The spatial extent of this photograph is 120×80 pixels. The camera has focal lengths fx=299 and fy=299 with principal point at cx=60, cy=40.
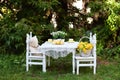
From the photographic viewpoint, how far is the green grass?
6.25m

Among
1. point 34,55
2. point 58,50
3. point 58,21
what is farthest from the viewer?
point 58,21

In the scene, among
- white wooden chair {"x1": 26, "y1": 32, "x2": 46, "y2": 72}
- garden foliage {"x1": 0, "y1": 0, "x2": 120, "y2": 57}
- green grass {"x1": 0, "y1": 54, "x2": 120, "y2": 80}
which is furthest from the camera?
garden foliage {"x1": 0, "y1": 0, "x2": 120, "y2": 57}

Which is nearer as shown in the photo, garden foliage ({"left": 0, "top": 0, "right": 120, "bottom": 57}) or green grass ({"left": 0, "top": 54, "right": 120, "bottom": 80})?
green grass ({"left": 0, "top": 54, "right": 120, "bottom": 80})

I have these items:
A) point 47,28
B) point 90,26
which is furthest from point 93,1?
point 47,28

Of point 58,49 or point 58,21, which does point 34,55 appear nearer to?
point 58,49

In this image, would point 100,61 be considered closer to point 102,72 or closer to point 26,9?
point 102,72

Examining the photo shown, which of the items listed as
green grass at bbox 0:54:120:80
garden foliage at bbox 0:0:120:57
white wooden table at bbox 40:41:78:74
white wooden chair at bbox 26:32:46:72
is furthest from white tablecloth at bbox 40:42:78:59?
garden foliage at bbox 0:0:120:57

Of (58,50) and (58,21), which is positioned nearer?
(58,50)

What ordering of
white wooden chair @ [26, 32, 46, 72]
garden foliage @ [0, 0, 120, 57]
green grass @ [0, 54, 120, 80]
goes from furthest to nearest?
garden foliage @ [0, 0, 120, 57] < white wooden chair @ [26, 32, 46, 72] < green grass @ [0, 54, 120, 80]

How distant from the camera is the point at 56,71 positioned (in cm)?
682

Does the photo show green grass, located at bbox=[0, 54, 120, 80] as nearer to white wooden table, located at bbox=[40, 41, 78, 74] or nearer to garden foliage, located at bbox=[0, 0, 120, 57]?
white wooden table, located at bbox=[40, 41, 78, 74]

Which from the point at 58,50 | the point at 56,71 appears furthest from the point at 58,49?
the point at 56,71

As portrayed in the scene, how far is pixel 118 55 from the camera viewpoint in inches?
326

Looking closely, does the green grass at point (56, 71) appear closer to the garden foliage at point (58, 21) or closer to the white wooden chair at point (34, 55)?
the white wooden chair at point (34, 55)
